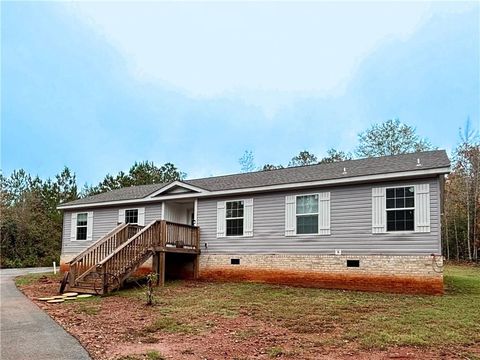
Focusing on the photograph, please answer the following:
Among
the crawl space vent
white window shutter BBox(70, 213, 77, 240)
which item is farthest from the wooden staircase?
white window shutter BBox(70, 213, 77, 240)

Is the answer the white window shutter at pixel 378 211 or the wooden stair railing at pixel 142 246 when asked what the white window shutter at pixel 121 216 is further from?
the white window shutter at pixel 378 211

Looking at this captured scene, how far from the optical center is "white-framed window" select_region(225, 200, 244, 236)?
559 inches

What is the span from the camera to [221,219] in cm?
1456

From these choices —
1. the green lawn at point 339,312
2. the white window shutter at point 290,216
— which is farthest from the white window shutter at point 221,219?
the green lawn at point 339,312

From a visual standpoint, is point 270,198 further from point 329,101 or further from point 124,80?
point 329,101

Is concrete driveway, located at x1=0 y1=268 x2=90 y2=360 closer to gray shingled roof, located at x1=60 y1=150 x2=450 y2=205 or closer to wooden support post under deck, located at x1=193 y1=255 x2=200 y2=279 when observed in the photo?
wooden support post under deck, located at x1=193 y1=255 x2=200 y2=279

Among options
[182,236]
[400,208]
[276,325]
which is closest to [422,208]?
[400,208]

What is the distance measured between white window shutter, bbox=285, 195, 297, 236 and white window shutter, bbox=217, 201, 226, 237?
2.43 metres

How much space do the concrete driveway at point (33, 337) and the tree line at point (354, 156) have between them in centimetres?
1989

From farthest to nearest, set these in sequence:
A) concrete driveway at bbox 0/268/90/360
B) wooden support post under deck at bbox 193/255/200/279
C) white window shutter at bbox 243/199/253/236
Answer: wooden support post under deck at bbox 193/255/200/279
white window shutter at bbox 243/199/253/236
concrete driveway at bbox 0/268/90/360

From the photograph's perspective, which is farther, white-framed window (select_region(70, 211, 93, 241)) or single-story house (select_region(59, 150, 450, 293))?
white-framed window (select_region(70, 211, 93, 241))

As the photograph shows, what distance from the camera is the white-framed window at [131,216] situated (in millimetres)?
16797

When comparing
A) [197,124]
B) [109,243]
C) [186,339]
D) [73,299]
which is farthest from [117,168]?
[186,339]

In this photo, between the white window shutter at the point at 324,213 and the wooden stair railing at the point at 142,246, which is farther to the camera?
the white window shutter at the point at 324,213
